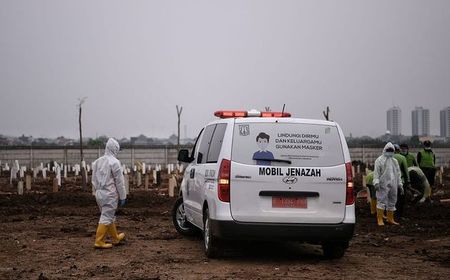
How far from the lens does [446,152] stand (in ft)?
160

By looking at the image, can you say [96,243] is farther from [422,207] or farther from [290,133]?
[422,207]

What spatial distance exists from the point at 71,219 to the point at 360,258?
7652mm

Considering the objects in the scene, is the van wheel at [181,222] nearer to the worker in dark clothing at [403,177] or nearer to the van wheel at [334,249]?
the van wheel at [334,249]

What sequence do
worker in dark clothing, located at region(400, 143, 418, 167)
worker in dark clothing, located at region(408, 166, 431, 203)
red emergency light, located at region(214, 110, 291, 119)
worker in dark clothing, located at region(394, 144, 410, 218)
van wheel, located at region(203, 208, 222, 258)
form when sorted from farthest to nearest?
worker in dark clothing, located at region(408, 166, 431, 203)
worker in dark clothing, located at region(400, 143, 418, 167)
worker in dark clothing, located at region(394, 144, 410, 218)
red emergency light, located at region(214, 110, 291, 119)
van wheel, located at region(203, 208, 222, 258)

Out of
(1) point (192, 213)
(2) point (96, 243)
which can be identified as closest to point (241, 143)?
(1) point (192, 213)

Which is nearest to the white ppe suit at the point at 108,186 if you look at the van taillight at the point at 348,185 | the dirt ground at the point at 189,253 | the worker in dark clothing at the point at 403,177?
the dirt ground at the point at 189,253

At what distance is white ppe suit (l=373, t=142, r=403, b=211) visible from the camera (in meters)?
13.8

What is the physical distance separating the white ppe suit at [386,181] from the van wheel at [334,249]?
4.35 meters

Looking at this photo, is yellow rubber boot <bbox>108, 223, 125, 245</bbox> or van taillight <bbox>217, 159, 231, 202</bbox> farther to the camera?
yellow rubber boot <bbox>108, 223, 125, 245</bbox>

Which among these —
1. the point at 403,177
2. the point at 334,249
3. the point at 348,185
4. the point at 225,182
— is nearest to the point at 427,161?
the point at 403,177

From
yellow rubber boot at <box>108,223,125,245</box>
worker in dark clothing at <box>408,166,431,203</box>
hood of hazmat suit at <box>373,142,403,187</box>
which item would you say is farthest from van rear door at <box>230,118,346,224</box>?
worker in dark clothing at <box>408,166,431,203</box>

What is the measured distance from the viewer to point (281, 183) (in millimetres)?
8984

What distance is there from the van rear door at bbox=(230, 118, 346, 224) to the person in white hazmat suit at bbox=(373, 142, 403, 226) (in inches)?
194

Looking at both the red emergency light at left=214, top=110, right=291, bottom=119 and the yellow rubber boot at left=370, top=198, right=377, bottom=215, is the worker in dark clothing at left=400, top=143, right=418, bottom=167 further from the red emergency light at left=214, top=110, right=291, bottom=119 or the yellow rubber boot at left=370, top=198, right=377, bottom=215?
the red emergency light at left=214, top=110, right=291, bottom=119
